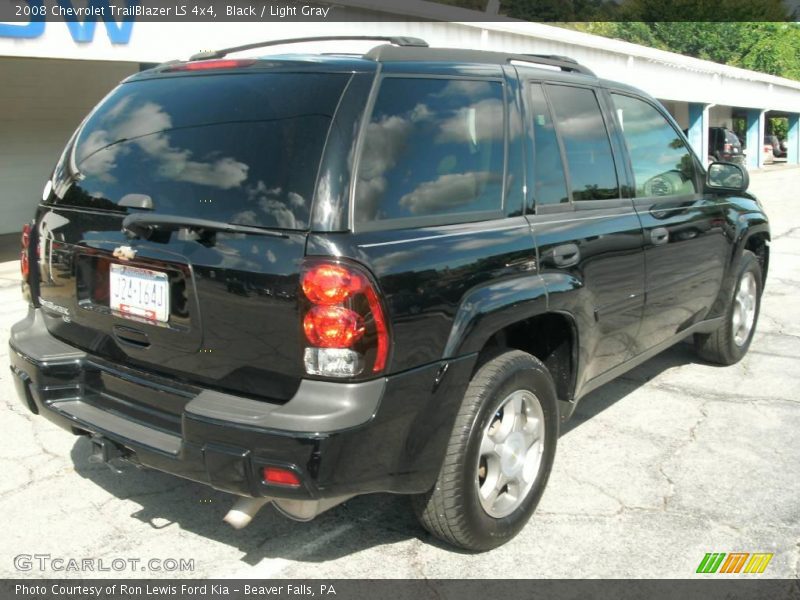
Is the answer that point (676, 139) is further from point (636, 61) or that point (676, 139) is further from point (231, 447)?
point (636, 61)

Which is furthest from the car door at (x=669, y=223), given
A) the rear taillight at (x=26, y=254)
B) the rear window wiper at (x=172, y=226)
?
the rear taillight at (x=26, y=254)

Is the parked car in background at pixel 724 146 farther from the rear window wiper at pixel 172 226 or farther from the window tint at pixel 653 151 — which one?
the rear window wiper at pixel 172 226

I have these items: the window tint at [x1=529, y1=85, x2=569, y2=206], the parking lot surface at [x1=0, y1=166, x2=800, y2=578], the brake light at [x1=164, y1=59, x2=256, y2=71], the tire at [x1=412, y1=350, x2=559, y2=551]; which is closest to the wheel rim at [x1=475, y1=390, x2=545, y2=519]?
the tire at [x1=412, y1=350, x2=559, y2=551]

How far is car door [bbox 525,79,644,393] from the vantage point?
11.5 feet

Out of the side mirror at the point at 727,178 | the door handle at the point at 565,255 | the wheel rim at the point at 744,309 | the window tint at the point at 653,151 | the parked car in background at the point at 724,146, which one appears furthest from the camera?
the parked car in background at the point at 724,146

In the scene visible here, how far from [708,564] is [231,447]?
2.00 m

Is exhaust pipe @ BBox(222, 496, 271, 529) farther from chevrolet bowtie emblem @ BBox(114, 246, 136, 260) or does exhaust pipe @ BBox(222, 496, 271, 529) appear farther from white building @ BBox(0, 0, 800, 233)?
white building @ BBox(0, 0, 800, 233)

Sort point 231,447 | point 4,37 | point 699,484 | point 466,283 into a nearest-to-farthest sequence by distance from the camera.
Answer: point 231,447, point 466,283, point 699,484, point 4,37

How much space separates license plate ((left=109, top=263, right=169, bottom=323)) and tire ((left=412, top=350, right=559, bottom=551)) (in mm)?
1166

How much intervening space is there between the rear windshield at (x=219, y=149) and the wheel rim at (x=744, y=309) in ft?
13.0

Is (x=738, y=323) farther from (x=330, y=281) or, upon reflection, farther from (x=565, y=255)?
(x=330, y=281)

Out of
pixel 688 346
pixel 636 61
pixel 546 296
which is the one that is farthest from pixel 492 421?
pixel 636 61

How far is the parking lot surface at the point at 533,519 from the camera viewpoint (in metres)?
3.24

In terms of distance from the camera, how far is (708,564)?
3.26 meters
